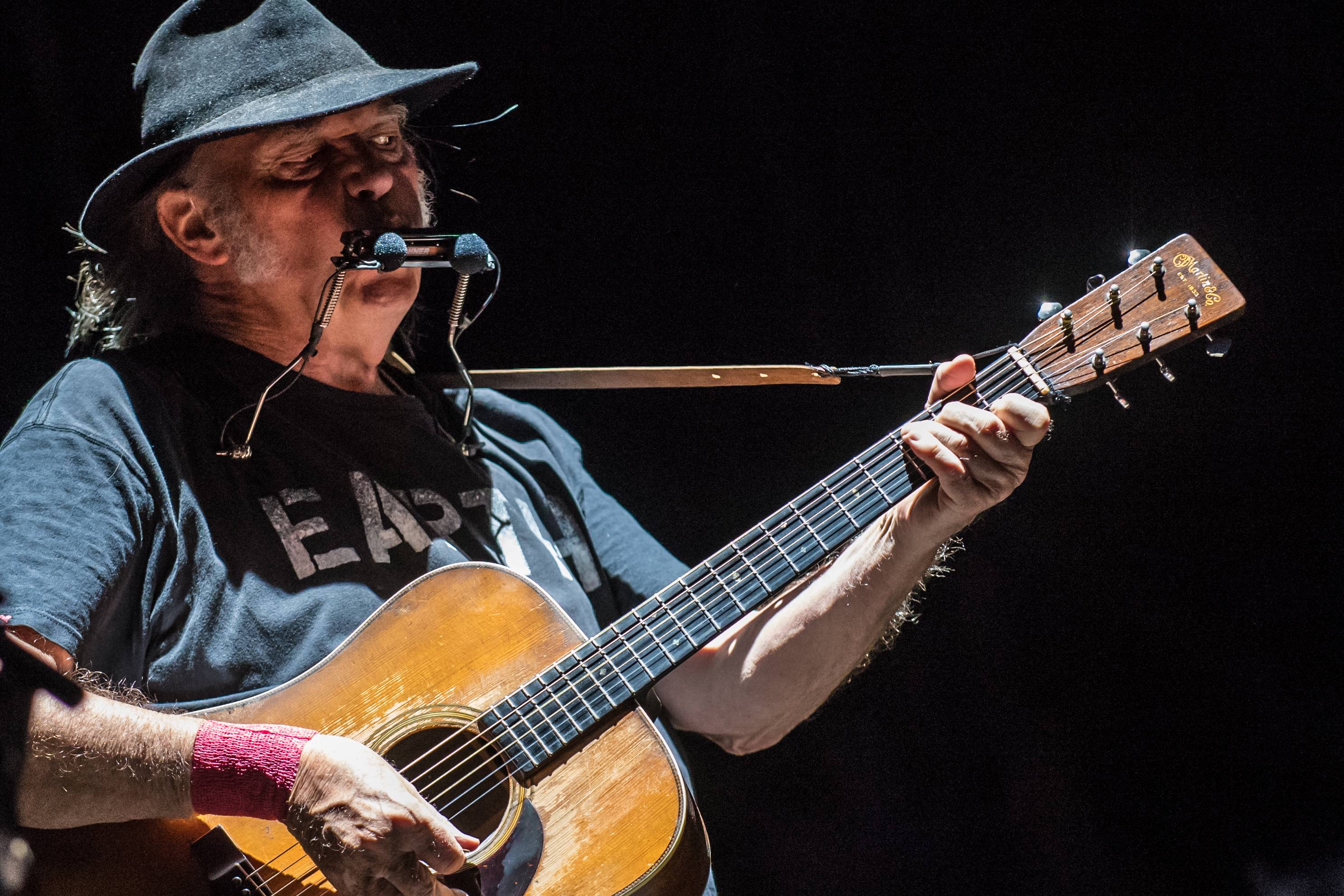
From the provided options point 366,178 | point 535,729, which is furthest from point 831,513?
point 366,178

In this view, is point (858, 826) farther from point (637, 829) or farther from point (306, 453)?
point (306, 453)

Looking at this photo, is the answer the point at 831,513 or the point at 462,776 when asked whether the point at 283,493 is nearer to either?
the point at 462,776

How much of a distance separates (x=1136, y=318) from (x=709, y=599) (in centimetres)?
79

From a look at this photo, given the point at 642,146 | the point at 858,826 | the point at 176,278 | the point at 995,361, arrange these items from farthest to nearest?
the point at 642,146
the point at 858,826
the point at 176,278
the point at 995,361

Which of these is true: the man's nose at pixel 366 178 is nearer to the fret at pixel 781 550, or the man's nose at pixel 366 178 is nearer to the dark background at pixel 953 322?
the dark background at pixel 953 322

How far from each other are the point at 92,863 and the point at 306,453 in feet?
2.37

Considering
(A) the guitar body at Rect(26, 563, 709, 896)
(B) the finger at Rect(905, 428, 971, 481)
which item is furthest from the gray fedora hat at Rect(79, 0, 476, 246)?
(B) the finger at Rect(905, 428, 971, 481)

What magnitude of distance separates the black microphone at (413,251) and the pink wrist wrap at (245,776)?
0.84 metres

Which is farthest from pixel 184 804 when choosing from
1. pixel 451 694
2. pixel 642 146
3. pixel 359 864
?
pixel 642 146

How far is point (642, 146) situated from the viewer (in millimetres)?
2289

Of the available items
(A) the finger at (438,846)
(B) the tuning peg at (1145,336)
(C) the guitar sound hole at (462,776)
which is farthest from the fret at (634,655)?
(B) the tuning peg at (1145,336)

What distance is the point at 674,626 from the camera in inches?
62.4

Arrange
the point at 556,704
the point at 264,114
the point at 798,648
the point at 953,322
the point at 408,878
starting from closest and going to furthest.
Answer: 1. the point at 408,878
2. the point at 556,704
3. the point at 264,114
4. the point at 798,648
5. the point at 953,322

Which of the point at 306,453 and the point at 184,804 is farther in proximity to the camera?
the point at 306,453
